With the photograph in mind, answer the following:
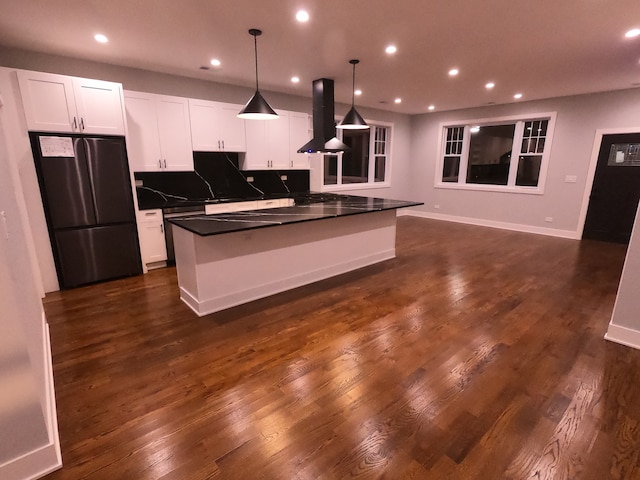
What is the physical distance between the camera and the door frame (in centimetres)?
533

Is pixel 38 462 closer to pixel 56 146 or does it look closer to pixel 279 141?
pixel 56 146

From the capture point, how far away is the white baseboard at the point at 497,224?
616 cm

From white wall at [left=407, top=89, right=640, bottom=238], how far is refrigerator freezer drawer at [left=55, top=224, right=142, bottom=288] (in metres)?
6.86

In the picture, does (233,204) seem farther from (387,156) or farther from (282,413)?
(387,156)

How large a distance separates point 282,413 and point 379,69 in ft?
13.6

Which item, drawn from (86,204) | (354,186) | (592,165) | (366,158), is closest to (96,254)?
(86,204)

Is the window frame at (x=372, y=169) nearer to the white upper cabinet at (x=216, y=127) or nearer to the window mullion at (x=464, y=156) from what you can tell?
the window mullion at (x=464, y=156)

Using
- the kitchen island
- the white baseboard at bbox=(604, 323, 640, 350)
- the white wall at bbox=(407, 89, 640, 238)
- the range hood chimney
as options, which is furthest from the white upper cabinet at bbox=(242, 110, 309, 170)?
the white baseboard at bbox=(604, 323, 640, 350)

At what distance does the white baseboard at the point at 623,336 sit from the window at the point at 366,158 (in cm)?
532

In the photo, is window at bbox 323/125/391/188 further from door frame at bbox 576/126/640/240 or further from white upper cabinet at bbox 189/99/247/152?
door frame at bbox 576/126/640/240

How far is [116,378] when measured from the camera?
6.99 feet

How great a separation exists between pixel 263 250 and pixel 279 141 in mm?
2764

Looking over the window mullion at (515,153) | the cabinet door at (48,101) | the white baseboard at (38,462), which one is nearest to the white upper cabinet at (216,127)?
the cabinet door at (48,101)

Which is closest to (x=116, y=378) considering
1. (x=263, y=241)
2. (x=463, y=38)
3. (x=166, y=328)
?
(x=166, y=328)
